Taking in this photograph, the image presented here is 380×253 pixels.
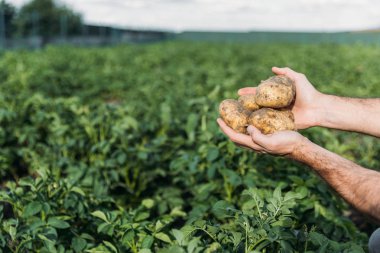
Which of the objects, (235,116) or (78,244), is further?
(235,116)

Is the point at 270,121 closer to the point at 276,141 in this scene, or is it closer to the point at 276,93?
the point at 276,93

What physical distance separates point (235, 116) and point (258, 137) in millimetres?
369

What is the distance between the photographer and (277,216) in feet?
6.36

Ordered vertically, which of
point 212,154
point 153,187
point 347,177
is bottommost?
point 153,187

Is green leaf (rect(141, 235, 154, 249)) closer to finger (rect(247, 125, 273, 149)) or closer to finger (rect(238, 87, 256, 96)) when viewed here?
finger (rect(247, 125, 273, 149))

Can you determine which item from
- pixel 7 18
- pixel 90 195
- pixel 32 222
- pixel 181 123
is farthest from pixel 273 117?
pixel 7 18

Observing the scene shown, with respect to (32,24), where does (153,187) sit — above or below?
below

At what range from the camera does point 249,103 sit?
9.03 feet

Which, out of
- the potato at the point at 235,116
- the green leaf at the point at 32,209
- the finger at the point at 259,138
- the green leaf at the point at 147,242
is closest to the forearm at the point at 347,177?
the finger at the point at 259,138

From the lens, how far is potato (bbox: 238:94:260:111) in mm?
2737

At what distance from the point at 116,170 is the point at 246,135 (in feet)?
4.89

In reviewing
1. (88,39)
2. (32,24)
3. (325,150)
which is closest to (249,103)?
(325,150)

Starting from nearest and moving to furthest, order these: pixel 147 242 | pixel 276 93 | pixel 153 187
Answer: pixel 147 242
pixel 276 93
pixel 153 187

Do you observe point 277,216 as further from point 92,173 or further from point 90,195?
point 92,173
